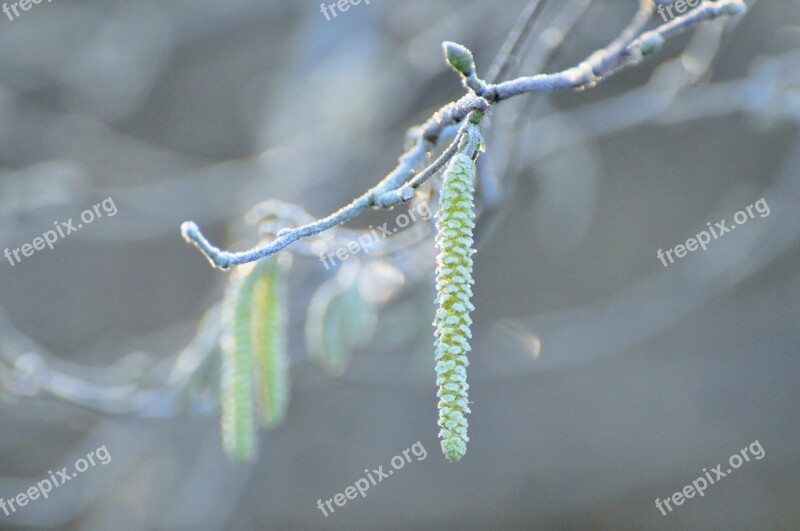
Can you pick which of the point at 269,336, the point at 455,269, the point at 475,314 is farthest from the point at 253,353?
the point at 475,314

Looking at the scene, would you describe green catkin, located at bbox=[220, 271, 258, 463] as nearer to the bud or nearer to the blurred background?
the bud

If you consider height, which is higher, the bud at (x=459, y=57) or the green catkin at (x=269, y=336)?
the green catkin at (x=269, y=336)

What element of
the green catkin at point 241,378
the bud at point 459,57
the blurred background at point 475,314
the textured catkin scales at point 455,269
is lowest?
the textured catkin scales at point 455,269

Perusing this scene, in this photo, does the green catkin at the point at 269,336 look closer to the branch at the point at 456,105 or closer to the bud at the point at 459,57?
the branch at the point at 456,105

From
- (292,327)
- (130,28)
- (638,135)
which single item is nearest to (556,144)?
(292,327)

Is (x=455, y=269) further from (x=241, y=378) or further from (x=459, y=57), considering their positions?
(x=241, y=378)

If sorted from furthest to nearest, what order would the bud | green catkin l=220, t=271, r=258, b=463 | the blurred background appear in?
the blurred background, green catkin l=220, t=271, r=258, b=463, the bud

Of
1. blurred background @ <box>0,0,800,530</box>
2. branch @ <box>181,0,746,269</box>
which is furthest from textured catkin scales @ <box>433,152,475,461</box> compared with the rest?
blurred background @ <box>0,0,800,530</box>

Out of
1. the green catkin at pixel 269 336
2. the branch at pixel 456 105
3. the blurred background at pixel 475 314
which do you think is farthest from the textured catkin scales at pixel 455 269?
the blurred background at pixel 475 314
